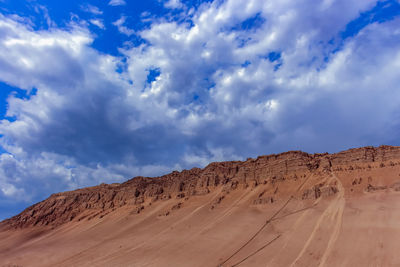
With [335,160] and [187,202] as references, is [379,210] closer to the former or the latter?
[335,160]

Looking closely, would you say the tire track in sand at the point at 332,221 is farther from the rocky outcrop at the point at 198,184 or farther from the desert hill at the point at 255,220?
the rocky outcrop at the point at 198,184

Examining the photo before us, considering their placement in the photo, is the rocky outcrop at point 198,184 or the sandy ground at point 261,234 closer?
the sandy ground at point 261,234

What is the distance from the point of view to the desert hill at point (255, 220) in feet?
64.0

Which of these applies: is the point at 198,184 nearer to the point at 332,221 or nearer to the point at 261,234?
the point at 261,234

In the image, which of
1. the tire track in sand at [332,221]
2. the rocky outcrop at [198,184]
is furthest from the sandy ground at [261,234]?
the rocky outcrop at [198,184]

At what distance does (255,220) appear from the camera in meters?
26.8

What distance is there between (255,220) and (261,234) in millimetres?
3030

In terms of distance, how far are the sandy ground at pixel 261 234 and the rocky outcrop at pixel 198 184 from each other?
5.93ft

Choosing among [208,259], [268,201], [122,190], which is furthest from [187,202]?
[122,190]

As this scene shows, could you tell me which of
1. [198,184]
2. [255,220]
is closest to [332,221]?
[255,220]

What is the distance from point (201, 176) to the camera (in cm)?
4238

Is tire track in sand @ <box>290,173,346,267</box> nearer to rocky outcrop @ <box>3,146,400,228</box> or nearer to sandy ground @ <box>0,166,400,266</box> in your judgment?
sandy ground @ <box>0,166,400,266</box>

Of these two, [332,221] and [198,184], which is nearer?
[332,221]

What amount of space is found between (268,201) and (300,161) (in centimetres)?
753
